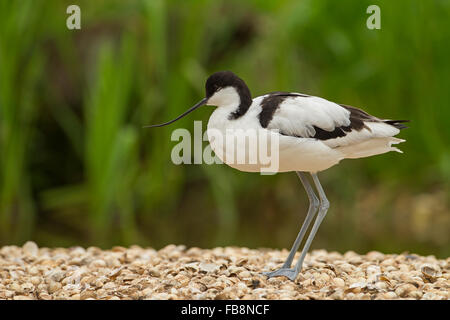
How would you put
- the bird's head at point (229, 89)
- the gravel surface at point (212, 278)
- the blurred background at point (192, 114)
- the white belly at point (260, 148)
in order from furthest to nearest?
the blurred background at point (192, 114)
the bird's head at point (229, 89)
the white belly at point (260, 148)
the gravel surface at point (212, 278)

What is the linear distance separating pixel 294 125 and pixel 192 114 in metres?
4.31

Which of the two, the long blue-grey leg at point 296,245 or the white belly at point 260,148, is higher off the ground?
the white belly at point 260,148

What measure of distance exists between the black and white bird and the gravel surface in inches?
8.1

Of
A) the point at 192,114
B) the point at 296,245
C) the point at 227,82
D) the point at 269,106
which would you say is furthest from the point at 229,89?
the point at 192,114

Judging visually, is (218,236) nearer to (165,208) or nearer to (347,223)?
(165,208)

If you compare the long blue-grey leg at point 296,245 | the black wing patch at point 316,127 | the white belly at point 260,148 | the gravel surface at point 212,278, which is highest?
the black wing patch at point 316,127

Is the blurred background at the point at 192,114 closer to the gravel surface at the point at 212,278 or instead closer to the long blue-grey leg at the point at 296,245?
the gravel surface at the point at 212,278

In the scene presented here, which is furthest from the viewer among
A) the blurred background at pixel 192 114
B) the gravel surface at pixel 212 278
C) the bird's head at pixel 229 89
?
the blurred background at pixel 192 114

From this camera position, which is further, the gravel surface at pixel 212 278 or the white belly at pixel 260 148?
the white belly at pixel 260 148

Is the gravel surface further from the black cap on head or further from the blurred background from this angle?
the blurred background

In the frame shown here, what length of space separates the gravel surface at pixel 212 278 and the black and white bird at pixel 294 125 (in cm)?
21

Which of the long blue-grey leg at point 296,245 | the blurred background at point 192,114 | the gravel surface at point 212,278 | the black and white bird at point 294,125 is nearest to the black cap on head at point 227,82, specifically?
the black and white bird at point 294,125

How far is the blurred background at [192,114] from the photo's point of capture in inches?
253

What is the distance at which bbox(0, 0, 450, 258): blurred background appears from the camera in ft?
21.1
